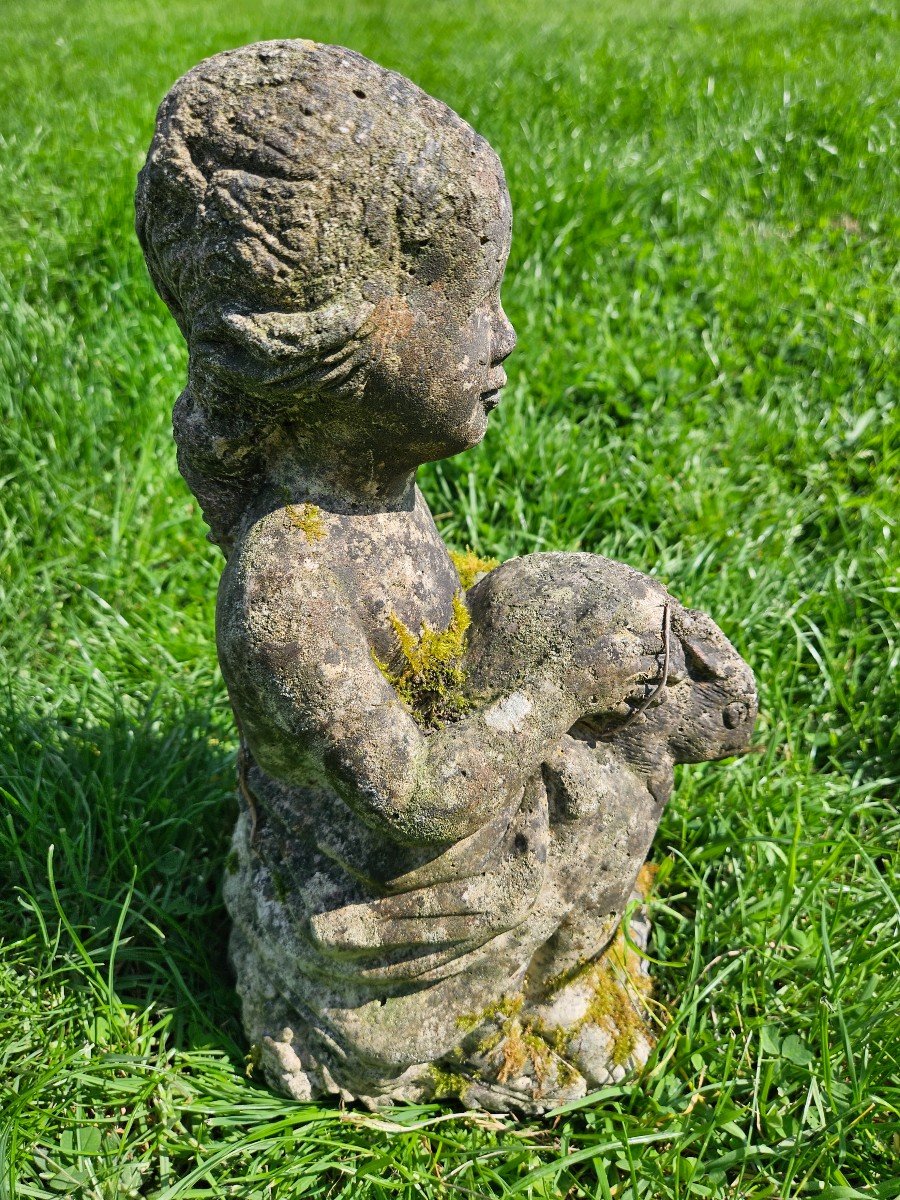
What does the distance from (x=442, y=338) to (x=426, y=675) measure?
61 cm

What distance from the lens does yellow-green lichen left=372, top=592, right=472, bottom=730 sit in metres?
1.71

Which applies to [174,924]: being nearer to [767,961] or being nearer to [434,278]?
[767,961]

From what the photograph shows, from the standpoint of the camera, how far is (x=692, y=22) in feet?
27.9

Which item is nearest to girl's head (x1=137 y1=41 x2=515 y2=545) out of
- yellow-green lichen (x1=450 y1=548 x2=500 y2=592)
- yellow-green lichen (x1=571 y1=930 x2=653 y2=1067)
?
yellow-green lichen (x1=450 y1=548 x2=500 y2=592)

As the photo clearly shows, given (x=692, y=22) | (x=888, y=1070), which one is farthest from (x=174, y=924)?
(x=692, y=22)

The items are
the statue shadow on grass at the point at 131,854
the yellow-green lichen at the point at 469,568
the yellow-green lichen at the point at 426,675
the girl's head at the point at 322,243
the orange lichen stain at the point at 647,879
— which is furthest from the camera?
the orange lichen stain at the point at 647,879

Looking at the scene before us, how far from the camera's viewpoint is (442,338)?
1472 mm

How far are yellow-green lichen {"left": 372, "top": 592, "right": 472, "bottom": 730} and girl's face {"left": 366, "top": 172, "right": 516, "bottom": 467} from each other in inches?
14.0

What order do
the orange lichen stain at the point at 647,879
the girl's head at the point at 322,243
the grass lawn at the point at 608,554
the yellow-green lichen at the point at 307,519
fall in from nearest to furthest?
1. the girl's head at the point at 322,243
2. the yellow-green lichen at the point at 307,519
3. the grass lawn at the point at 608,554
4. the orange lichen stain at the point at 647,879

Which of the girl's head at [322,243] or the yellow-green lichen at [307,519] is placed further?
the yellow-green lichen at [307,519]

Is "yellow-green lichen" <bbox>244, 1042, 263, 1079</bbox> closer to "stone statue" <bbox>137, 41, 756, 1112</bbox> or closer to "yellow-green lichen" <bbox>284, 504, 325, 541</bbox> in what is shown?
"stone statue" <bbox>137, 41, 756, 1112</bbox>

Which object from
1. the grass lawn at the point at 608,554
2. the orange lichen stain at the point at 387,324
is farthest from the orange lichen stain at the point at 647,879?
the orange lichen stain at the point at 387,324

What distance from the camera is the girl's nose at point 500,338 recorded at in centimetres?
159

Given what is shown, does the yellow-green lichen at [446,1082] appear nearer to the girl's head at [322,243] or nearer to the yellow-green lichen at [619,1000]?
the yellow-green lichen at [619,1000]
